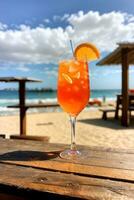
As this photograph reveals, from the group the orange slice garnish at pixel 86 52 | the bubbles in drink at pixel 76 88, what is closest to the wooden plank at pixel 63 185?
the bubbles in drink at pixel 76 88

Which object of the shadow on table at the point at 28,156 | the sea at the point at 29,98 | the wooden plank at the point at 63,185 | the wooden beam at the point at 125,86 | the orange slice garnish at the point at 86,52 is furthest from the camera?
the sea at the point at 29,98

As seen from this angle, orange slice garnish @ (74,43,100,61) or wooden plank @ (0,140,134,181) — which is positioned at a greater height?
orange slice garnish @ (74,43,100,61)

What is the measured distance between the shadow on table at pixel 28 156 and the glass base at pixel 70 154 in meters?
0.03

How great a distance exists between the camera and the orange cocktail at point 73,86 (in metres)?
1.14

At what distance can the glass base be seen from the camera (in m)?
1.09

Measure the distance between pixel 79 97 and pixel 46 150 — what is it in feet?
0.98

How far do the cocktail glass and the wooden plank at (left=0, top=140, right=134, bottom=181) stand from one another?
0.26ft

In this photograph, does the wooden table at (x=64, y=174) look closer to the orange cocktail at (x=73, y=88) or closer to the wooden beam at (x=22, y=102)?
the orange cocktail at (x=73, y=88)

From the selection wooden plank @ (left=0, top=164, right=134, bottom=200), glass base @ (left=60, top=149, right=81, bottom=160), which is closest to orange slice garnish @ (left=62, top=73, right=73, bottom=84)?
glass base @ (left=60, top=149, right=81, bottom=160)

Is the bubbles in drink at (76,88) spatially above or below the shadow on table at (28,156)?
above

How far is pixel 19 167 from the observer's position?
37.9 inches

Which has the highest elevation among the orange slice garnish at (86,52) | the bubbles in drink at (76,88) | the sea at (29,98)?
the orange slice garnish at (86,52)

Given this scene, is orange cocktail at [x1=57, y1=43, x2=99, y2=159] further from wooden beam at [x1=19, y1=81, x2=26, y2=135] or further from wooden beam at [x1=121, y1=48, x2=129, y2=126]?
wooden beam at [x1=121, y1=48, x2=129, y2=126]

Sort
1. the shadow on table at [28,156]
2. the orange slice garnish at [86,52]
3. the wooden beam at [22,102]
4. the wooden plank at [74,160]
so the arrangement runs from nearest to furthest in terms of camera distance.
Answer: the wooden plank at [74,160]
the shadow on table at [28,156]
the orange slice garnish at [86,52]
the wooden beam at [22,102]
